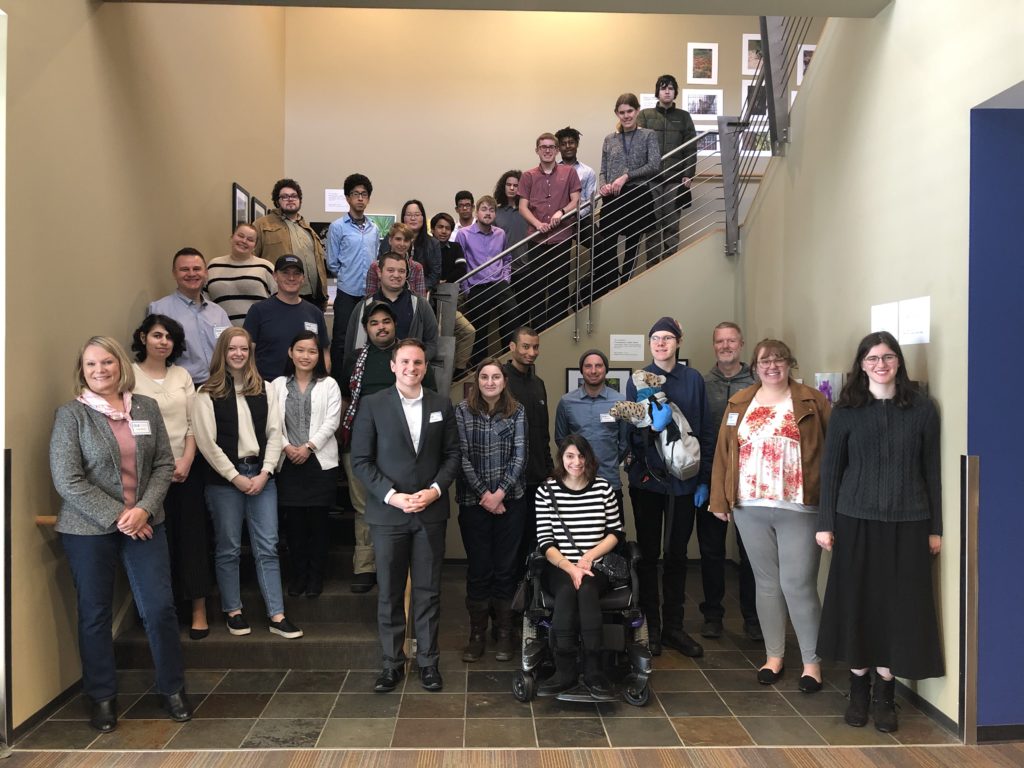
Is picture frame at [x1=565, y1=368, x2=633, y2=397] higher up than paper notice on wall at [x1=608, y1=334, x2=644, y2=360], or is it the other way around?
paper notice on wall at [x1=608, y1=334, x2=644, y2=360]

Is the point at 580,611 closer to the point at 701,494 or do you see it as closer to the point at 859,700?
the point at 701,494

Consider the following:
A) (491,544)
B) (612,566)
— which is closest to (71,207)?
(491,544)

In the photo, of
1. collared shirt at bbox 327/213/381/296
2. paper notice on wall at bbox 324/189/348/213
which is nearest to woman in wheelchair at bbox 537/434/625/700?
collared shirt at bbox 327/213/381/296

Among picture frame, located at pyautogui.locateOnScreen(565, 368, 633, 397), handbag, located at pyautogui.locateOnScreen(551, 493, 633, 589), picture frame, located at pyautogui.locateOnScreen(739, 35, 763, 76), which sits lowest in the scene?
handbag, located at pyautogui.locateOnScreen(551, 493, 633, 589)

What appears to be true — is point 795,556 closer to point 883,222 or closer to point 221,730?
point 883,222

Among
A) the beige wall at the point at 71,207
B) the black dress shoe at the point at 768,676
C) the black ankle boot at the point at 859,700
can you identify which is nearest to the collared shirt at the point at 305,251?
the beige wall at the point at 71,207

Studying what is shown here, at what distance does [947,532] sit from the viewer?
10.8ft

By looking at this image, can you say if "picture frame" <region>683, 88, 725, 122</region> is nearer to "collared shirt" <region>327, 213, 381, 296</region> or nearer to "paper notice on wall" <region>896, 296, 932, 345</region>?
"collared shirt" <region>327, 213, 381, 296</region>

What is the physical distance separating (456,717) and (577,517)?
3.37ft

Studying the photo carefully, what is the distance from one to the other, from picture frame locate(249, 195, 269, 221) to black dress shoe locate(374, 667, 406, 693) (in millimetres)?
4591

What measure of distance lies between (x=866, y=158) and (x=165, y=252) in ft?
13.3

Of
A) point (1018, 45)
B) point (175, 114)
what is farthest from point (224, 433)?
point (1018, 45)

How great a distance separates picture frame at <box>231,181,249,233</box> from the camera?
6392 millimetres

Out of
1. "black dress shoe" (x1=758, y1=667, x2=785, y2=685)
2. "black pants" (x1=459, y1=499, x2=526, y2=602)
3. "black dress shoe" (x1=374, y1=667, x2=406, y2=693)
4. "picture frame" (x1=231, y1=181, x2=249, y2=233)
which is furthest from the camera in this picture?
"picture frame" (x1=231, y1=181, x2=249, y2=233)
